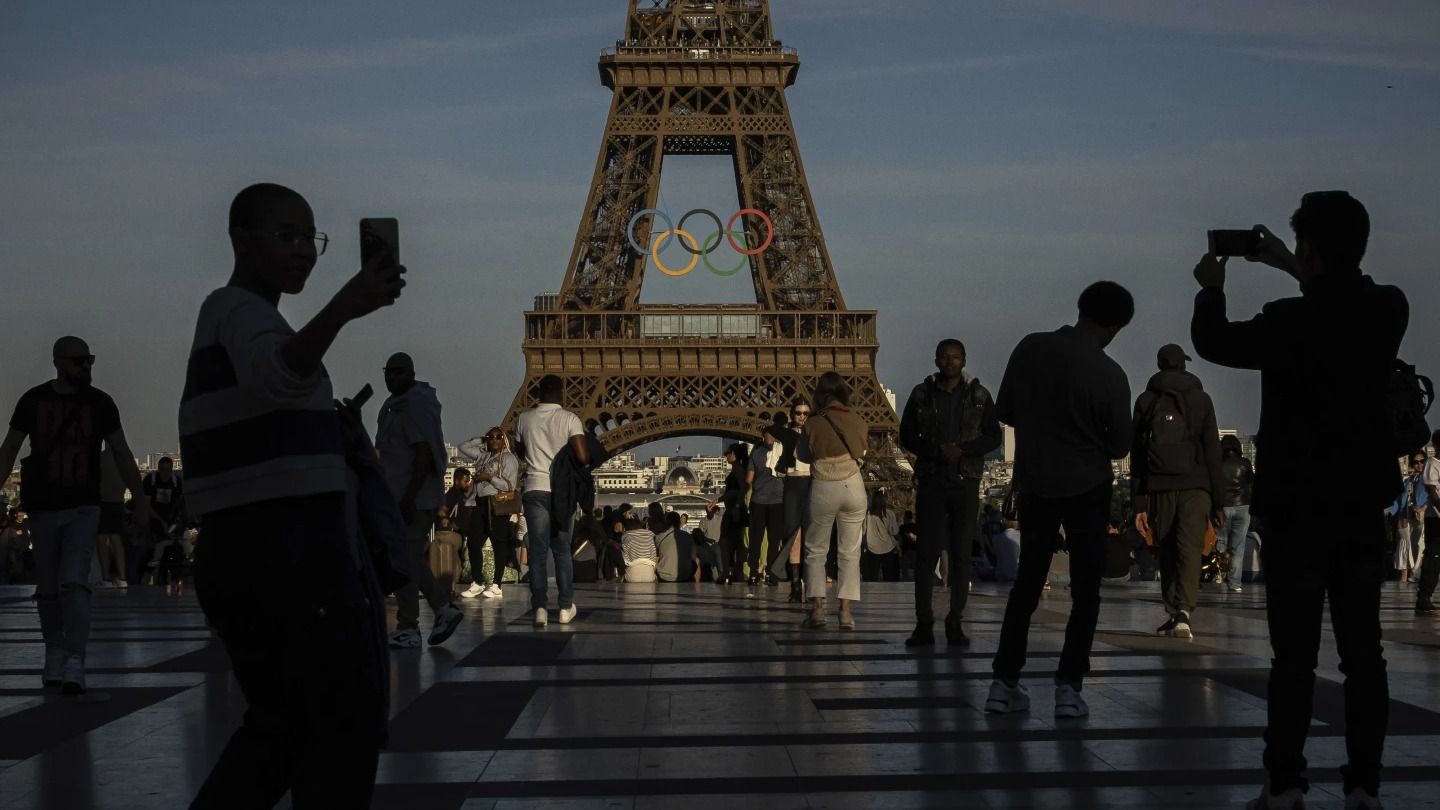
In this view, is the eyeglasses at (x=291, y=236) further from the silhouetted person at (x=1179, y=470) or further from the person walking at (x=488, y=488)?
the person walking at (x=488, y=488)

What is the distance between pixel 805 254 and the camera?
191 feet

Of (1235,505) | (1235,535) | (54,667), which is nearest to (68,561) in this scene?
(54,667)

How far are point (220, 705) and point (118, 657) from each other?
2946 millimetres

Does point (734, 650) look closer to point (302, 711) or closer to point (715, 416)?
point (302, 711)

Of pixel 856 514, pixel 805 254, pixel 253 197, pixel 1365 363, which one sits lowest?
pixel 856 514

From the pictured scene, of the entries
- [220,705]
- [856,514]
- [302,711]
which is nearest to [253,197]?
[302,711]

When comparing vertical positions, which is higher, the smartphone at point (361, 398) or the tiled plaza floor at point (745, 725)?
the smartphone at point (361, 398)

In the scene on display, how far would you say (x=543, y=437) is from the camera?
44.1ft

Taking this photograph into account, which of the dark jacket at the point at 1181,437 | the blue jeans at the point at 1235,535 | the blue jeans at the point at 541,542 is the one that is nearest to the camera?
the dark jacket at the point at 1181,437

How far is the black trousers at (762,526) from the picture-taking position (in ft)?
62.0

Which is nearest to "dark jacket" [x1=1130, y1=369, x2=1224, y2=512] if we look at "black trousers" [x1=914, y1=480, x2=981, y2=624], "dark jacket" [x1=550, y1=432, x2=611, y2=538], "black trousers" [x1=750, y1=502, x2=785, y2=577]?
"black trousers" [x1=914, y1=480, x2=981, y2=624]

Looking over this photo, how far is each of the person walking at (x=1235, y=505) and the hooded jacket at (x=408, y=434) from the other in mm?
7668

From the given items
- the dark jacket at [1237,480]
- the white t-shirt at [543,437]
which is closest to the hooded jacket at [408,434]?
the white t-shirt at [543,437]

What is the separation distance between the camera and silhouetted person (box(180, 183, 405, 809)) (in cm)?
398
